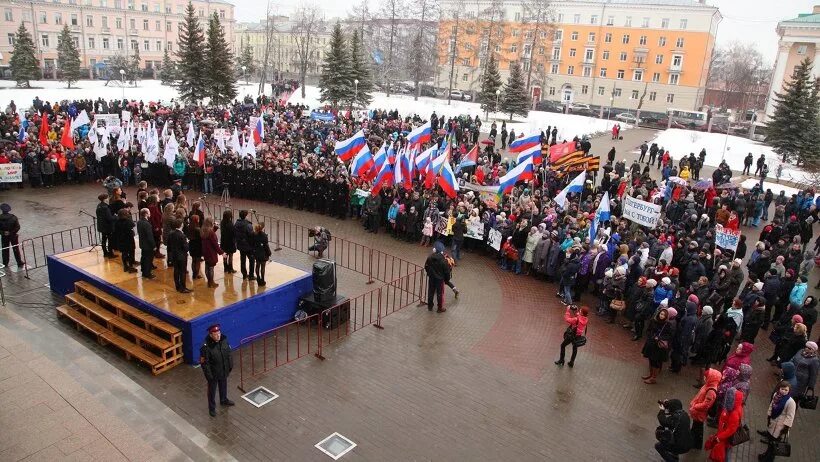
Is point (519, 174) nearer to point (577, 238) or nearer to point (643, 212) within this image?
point (577, 238)

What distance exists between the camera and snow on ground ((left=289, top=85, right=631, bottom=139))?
162ft

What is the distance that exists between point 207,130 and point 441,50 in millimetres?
45845

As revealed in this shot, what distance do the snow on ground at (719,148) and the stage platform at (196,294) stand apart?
32270mm

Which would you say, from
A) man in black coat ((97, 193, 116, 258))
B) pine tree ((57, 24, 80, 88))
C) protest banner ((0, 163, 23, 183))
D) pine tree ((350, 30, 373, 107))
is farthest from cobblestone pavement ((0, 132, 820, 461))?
pine tree ((57, 24, 80, 88))

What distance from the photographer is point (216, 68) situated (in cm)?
4384

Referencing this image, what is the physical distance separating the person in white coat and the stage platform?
887 centimetres

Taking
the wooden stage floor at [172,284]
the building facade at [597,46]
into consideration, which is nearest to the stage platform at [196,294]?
the wooden stage floor at [172,284]

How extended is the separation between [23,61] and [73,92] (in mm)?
4945

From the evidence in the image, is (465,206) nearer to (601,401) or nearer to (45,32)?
(601,401)

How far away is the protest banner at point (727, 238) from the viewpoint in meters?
15.2

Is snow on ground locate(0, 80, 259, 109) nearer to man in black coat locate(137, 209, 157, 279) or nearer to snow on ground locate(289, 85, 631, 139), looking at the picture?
snow on ground locate(289, 85, 631, 139)

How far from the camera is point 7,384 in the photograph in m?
8.70

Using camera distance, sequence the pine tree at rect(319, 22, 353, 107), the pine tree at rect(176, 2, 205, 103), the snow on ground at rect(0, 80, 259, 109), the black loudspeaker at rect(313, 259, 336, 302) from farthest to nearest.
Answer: the pine tree at rect(319, 22, 353, 107)
the snow on ground at rect(0, 80, 259, 109)
the pine tree at rect(176, 2, 205, 103)
the black loudspeaker at rect(313, 259, 336, 302)

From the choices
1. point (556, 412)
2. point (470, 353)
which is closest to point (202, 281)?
point (470, 353)
